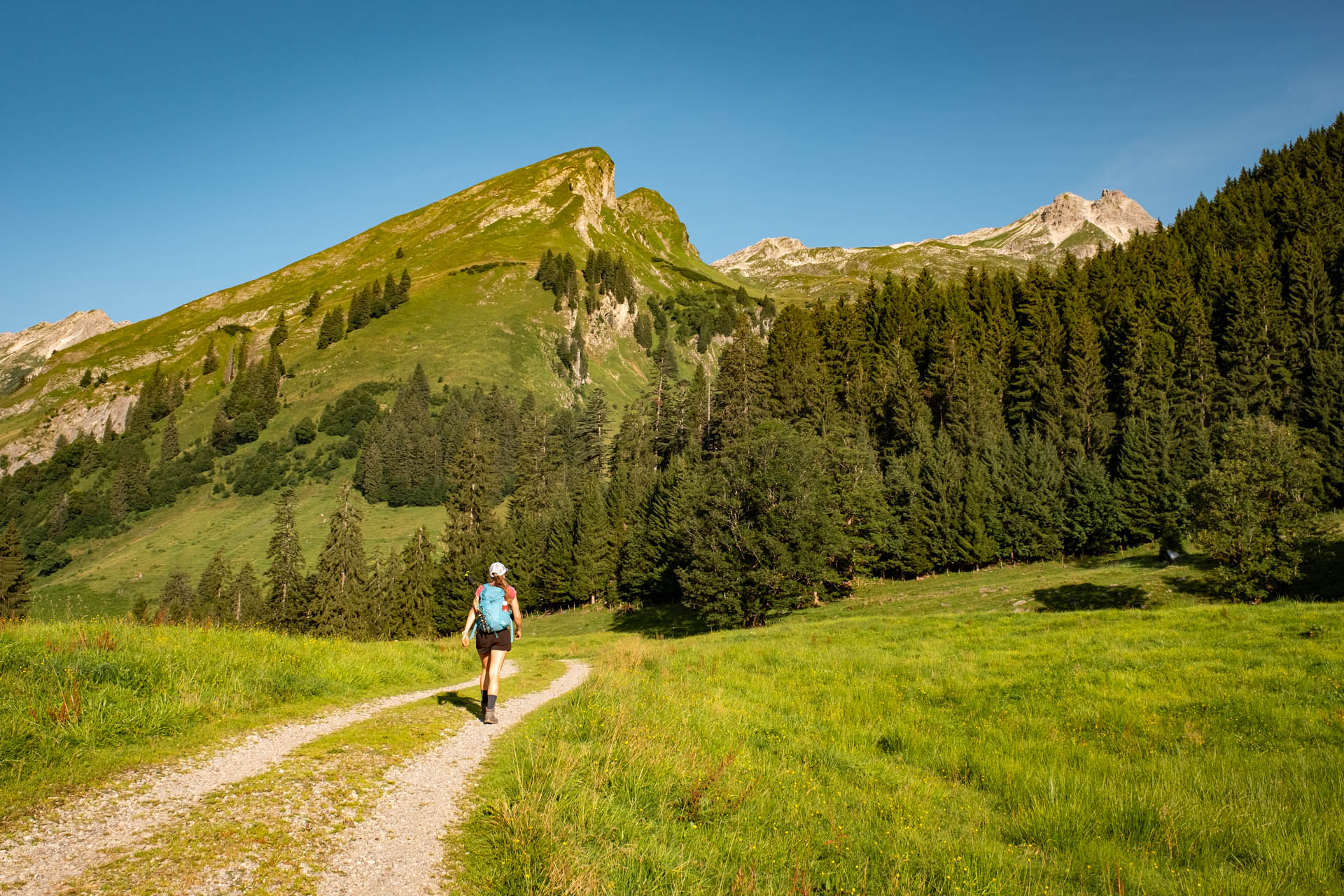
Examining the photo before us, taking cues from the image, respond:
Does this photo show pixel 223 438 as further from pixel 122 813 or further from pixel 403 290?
pixel 122 813

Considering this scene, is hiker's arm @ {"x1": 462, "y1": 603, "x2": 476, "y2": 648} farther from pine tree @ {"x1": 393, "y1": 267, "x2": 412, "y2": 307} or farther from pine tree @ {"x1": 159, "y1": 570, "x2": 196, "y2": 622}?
pine tree @ {"x1": 393, "y1": 267, "x2": 412, "y2": 307}

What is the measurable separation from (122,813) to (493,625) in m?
6.55

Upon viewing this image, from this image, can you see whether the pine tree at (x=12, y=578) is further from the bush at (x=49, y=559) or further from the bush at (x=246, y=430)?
the bush at (x=246, y=430)

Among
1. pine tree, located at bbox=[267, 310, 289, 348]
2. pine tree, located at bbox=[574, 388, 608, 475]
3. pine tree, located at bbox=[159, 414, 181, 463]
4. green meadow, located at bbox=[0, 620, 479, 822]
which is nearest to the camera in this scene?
green meadow, located at bbox=[0, 620, 479, 822]

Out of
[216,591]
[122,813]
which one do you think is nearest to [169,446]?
[216,591]

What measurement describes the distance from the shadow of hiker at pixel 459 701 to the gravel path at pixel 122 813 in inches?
168

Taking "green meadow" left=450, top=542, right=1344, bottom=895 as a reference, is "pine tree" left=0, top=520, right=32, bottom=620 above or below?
above

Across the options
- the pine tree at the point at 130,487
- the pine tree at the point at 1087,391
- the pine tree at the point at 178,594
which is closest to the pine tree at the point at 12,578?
the pine tree at the point at 178,594

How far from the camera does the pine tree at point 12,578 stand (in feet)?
199

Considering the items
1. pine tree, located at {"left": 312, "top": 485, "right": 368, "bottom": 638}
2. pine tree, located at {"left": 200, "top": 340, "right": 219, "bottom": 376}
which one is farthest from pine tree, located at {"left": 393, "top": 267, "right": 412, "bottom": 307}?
pine tree, located at {"left": 312, "top": 485, "right": 368, "bottom": 638}

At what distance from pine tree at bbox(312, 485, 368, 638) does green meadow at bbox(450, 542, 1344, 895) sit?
181ft

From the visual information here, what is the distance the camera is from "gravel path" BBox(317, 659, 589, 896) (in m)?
5.38

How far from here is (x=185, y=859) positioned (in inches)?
207

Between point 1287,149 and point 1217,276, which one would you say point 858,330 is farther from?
point 1287,149
